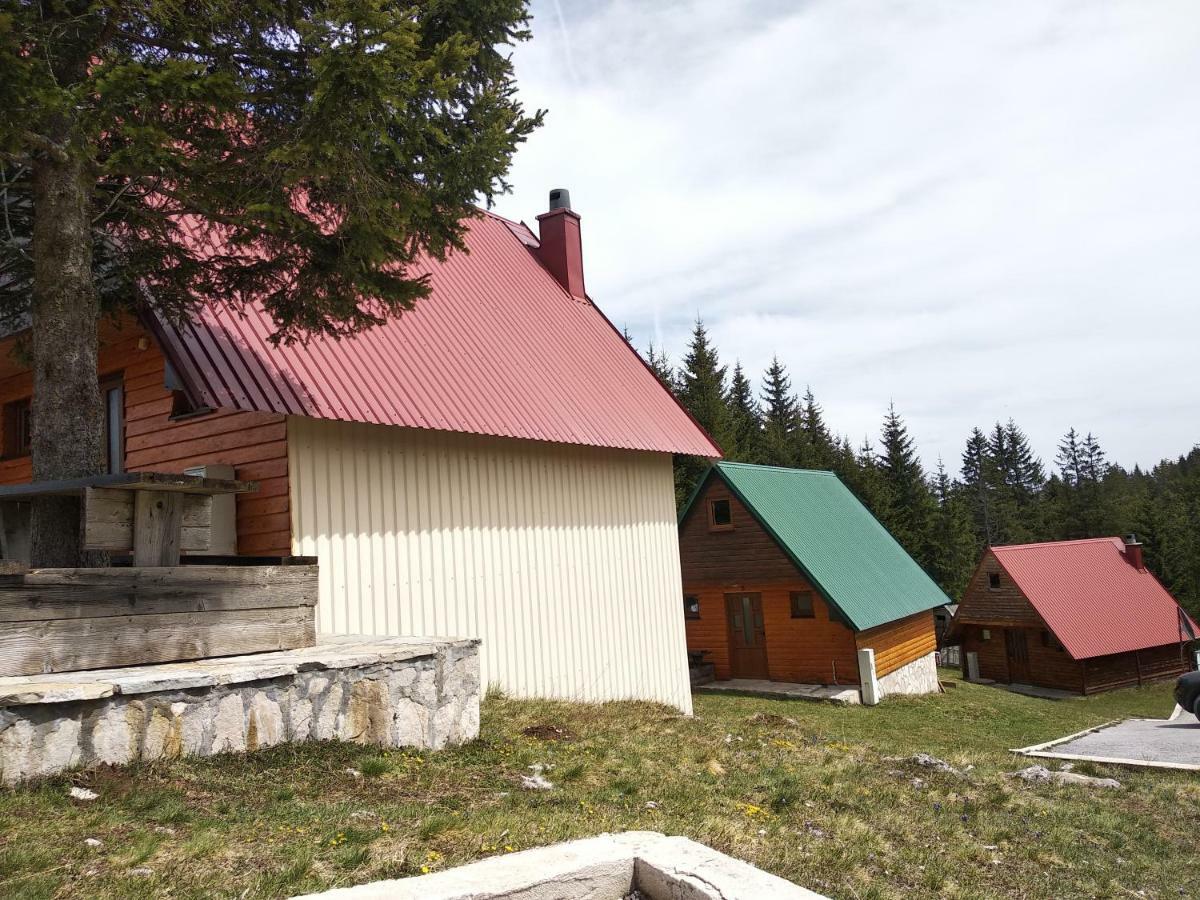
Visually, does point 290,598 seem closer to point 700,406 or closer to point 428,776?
point 428,776

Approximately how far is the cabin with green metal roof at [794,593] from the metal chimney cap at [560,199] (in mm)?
9469

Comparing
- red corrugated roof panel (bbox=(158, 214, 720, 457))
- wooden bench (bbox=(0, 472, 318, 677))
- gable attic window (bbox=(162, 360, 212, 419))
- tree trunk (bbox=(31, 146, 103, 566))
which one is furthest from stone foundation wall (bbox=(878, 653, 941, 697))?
tree trunk (bbox=(31, 146, 103, 566))

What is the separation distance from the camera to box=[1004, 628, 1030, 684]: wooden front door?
110 feet

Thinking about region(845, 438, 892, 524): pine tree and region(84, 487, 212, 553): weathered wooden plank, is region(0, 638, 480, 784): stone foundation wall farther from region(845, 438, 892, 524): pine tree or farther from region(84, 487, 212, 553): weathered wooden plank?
region(845, 438, 892, 524): pine tree

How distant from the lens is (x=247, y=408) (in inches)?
331

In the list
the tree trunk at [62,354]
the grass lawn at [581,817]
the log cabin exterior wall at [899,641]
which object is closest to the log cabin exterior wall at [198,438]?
the tree trunk at [62,354]

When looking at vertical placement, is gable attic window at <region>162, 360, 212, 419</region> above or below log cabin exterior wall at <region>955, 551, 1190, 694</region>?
above

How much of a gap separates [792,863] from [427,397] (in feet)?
24.2

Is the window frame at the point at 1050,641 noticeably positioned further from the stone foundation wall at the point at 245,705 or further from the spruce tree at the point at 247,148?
the spruce tree at the point at 247,148

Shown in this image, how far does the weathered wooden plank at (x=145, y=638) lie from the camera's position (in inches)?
202

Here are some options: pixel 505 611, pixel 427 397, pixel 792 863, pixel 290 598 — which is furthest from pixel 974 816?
pixel 427 397

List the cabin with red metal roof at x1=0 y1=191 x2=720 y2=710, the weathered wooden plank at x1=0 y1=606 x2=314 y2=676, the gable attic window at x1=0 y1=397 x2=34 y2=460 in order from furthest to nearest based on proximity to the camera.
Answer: the gable attic window at x1=0 y1=397 x2=34 y2=460, the cabin with red metal roof at x1=0 y1=191 x2=720 y2=710, the weathered wooden plank at x1=0 y1=606 x2=314 y2=676

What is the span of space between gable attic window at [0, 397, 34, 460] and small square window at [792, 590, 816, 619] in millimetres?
18056

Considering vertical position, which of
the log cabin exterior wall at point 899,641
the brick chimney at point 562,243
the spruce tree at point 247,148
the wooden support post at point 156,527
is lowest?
the log cabin exterior wall at point 899,641
